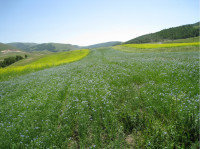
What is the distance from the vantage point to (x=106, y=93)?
21.7 ft

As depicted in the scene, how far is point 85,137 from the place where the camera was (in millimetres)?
3893

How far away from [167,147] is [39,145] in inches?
153

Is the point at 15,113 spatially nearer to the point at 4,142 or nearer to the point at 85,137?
the point at 4,142

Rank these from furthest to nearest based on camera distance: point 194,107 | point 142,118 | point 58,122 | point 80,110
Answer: point 80,110, point 58,122, point 142,118, point 194,107

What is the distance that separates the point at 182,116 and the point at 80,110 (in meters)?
4.09

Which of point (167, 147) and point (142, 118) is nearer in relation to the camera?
point (167, 147)

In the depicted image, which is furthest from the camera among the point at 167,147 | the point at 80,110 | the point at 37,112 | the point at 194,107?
the point at 37,112

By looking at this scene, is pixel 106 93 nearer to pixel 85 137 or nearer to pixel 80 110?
pixel 80 110

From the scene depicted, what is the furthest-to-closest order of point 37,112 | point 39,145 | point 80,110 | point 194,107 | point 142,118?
point 37,112 → point 80,110 → point 142,118 → point 194,107 → point 39,145

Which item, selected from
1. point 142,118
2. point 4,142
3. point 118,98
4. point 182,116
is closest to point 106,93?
point 118,98

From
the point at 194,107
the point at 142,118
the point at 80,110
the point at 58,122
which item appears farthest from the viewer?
the point at 80,110

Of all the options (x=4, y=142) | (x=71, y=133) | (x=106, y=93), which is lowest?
(x=71, y=133)

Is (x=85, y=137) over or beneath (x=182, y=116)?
beneath

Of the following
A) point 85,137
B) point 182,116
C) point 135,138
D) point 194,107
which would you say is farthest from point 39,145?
point 194,107
